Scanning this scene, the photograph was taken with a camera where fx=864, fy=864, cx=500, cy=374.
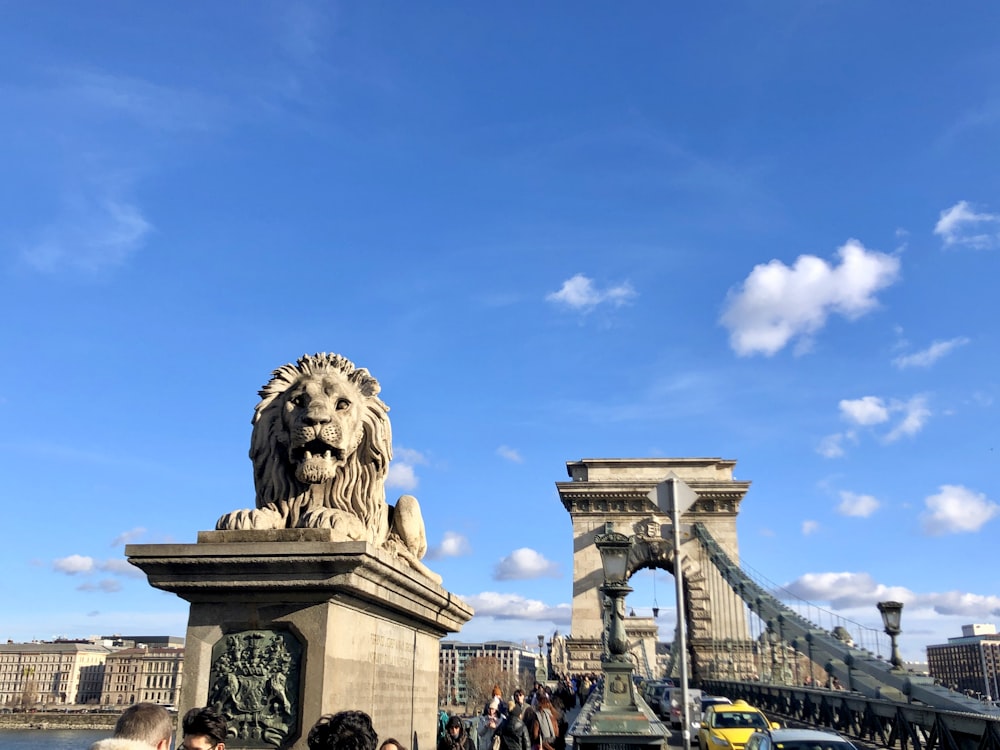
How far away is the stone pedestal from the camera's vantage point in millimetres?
4414

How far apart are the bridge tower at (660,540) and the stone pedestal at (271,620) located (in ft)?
117

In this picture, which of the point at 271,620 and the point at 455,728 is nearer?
the point at 271,620

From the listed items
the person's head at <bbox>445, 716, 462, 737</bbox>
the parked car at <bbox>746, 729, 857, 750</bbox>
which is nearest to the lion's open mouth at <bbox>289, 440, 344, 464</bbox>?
the person's head at <bbox>445, 716, 462, 737</bbox>

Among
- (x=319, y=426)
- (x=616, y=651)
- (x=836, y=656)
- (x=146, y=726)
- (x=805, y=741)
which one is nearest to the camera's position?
(x=146, y=726)

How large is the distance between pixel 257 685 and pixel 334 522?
951 millimetres

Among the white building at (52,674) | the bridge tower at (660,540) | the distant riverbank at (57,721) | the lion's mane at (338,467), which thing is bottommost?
the distant riverbank at (57,721)

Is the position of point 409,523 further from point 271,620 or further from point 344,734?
point 344,734

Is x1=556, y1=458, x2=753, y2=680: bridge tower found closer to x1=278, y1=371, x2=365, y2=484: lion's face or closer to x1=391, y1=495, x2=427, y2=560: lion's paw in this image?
x1=391, y1=495, x2=427, y2=560: lion's paw

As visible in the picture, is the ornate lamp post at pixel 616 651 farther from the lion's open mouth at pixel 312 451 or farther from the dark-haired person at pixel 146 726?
the dark-haired person at pixel 146 726

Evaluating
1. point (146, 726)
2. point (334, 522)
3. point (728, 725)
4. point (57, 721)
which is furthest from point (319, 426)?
point (57, 721)

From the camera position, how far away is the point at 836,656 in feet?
87.7

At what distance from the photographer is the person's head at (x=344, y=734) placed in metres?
2.86

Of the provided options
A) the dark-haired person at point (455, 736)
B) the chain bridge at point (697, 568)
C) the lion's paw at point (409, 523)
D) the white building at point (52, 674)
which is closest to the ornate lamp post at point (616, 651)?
the dark-haired person at point (455, 736)

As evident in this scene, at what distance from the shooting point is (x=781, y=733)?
10.2 meters
